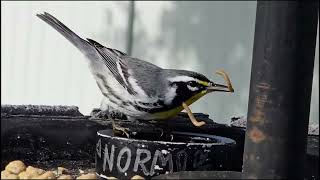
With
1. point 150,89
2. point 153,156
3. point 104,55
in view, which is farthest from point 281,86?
point 104,55

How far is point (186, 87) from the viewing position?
122 inches

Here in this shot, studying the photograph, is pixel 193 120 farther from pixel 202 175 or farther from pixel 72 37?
pixel 72 37

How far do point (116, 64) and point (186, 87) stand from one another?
590 mm

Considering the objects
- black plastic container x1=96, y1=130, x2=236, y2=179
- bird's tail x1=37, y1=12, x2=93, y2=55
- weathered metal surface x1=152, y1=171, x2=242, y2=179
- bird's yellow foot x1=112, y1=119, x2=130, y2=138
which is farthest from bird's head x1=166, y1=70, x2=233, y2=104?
weathered metal surface x1=152, y1=171, x2=242, y2=179

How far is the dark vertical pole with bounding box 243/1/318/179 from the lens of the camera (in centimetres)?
176

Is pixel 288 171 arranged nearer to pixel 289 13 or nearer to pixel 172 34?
pixel 289 13

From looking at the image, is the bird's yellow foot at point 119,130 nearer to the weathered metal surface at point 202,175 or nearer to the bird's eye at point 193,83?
the bird's eye at point 193,83

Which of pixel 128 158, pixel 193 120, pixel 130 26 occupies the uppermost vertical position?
pixel 130 26

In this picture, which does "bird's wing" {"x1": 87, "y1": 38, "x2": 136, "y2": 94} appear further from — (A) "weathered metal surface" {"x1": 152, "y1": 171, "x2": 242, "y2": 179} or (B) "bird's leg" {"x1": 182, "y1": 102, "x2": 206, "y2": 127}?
(A) "weathered metal surface" {"x1": 152, "y1": 171, "x2": 242, "y2": 179}

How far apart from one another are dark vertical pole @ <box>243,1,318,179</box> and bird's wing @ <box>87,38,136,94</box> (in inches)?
56.2

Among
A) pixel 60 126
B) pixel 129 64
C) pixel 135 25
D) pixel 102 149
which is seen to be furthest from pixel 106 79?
pixel 135 25

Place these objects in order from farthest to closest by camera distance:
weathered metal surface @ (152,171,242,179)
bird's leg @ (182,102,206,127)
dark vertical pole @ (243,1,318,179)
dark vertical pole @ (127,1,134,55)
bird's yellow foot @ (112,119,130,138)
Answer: dark vertical pole @ (127,1,134,55), bird's yellow foot @ (112,119,130,138), bird's leg @ (182,102,206,127), weathered metal surface @ (152,171,242,179), dark vertical pole @ (243,1,318,179)

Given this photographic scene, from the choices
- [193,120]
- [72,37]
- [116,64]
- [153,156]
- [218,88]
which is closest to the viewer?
[153,156]

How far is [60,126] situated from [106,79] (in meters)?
0.70
